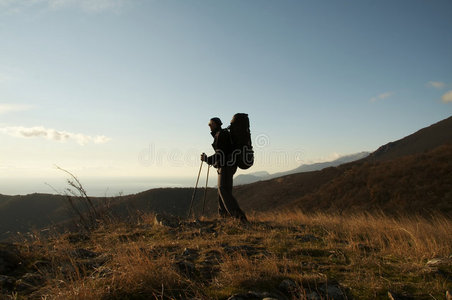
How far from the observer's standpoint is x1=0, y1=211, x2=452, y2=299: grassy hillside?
2465 millimetres

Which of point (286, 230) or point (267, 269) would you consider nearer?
point (267, 269)

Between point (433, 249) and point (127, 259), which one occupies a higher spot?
point (127, 259)

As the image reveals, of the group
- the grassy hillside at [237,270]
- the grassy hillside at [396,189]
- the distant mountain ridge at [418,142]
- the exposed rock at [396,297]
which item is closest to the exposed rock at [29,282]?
the grassy hillside at [237,270]

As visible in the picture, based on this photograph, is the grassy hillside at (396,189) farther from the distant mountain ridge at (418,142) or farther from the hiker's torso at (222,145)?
the distant mountain ridge at (418,142)

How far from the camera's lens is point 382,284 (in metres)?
2.71

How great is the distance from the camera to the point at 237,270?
9.70 feet

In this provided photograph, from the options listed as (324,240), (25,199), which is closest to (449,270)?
(324,240)

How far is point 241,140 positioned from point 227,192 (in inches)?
52.4

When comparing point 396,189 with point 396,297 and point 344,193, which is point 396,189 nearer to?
point 344,193

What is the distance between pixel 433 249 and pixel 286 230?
259cm

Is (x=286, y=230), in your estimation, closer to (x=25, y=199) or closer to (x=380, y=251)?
(x=380, y=251)

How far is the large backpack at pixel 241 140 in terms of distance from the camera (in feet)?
22.4

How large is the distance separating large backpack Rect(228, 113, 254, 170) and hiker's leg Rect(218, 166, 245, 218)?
0.34m

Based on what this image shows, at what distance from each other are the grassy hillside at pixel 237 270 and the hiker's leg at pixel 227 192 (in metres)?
1.45
